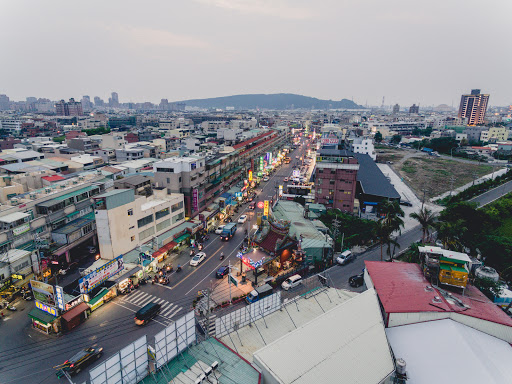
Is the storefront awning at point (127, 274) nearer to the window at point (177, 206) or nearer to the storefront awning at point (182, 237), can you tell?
the storefront awning at point (182, 237)

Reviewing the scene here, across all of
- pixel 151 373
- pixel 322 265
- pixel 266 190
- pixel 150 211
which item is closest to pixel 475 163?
pixel 266 190

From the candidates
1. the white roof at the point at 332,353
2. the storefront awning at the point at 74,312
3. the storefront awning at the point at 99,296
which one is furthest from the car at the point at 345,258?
the storefront awning at the point at 74,312

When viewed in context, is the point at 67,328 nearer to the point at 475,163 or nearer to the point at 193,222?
the point at 193,222

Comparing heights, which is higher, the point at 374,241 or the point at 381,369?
the point at 381,369

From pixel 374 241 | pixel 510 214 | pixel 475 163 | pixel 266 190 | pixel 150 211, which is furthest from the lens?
pixel 475 163

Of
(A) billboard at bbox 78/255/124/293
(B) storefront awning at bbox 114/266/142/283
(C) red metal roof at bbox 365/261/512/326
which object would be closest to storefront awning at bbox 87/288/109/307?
(A) billboard at bbox 78/255/124/293

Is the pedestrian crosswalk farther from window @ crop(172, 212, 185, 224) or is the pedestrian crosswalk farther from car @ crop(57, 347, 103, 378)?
window @ crop(172, 212, 185, 224)
